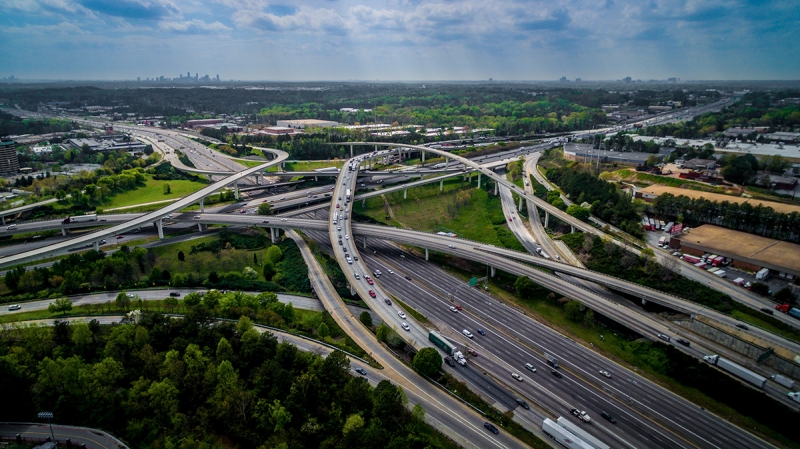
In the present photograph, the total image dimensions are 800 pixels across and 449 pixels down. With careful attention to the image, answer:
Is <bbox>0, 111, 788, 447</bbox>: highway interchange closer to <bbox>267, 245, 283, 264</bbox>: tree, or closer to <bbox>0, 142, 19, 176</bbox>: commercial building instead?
<bbox>267, 245, 283, 264</bbox>: tree

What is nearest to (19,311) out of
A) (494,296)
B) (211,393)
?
(211,393)

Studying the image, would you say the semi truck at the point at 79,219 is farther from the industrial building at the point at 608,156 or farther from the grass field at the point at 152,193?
the industrial building at the point at 608,156

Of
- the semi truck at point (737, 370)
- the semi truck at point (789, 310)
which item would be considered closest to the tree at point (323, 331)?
the semi truck at point (737, 370)

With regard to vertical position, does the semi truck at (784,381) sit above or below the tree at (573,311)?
below

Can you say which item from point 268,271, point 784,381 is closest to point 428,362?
point 268,271

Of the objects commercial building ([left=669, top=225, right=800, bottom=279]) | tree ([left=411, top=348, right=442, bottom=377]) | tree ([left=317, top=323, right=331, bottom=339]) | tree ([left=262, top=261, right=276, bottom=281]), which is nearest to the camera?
tree ([left=411, top=348, right=442, bottom=377])

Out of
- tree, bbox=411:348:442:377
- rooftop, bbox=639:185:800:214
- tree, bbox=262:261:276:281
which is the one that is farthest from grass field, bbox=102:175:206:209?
rooftop, bbox=639:185:800:214
